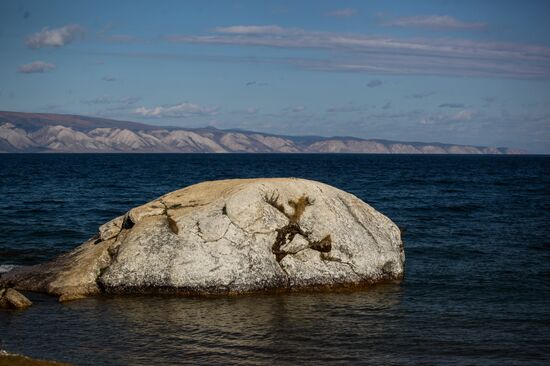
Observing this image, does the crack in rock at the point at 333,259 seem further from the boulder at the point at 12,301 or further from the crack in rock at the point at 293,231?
the boulder at the point at 12,301

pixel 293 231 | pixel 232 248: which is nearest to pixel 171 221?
pixel 232 248

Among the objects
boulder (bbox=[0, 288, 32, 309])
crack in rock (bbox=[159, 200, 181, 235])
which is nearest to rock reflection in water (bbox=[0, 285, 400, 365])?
boulder (bbox=[0, 288, 32, 309])

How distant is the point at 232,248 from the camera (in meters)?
19.6

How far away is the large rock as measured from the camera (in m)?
19.5

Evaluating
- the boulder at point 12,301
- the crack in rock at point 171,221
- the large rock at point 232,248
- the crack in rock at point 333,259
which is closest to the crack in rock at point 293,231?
the large rock at point 232,248

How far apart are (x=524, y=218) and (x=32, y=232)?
27.7m

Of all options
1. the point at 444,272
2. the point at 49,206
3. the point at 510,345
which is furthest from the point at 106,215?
the point at 510,345

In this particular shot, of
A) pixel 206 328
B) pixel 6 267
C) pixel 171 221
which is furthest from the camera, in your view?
pixel 6 267

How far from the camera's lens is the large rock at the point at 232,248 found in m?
19.5

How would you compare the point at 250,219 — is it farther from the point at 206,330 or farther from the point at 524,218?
the point at 524,218

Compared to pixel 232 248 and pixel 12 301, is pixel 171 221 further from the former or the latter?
pixel 12 301

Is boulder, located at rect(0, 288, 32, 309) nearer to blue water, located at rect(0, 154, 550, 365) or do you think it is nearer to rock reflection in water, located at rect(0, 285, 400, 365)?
blue water, located at rect(0, 154, 550, 365)

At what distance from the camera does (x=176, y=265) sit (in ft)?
63.9

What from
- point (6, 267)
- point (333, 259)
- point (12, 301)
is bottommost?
point (6, 267)
